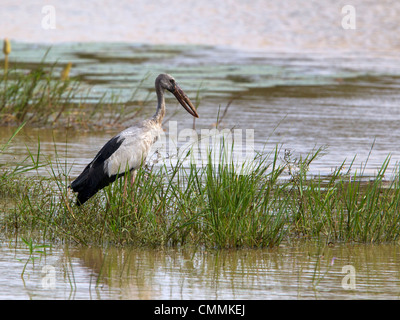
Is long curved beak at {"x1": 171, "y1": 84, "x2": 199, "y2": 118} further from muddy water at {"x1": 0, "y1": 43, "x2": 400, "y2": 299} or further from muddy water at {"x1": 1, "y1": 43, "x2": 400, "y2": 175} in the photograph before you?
muddy water at {"x1": 1, "y1": 43, "x2": 400, "y2": 175}

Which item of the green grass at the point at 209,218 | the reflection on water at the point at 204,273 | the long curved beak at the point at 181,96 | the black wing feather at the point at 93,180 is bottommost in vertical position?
the reflection on water at the point at 204,273

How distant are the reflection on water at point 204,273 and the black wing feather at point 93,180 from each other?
59cm

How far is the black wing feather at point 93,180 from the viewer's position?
21.2 feet

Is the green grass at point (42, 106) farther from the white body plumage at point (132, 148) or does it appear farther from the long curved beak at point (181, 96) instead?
the white body plumage at point (132, 148)

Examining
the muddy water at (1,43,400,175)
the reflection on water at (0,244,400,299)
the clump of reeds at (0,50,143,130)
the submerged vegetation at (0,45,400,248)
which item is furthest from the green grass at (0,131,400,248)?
the clump of reeds at (0,50,143,130)

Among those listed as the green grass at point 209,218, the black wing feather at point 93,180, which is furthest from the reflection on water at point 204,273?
the black wing feather at point 93,180

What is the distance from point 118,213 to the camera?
6148mm

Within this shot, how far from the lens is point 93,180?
661 cm

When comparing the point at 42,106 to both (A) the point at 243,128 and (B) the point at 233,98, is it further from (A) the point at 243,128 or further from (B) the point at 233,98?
(B) the point at 233,98

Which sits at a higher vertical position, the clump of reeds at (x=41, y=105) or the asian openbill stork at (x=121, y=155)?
the clump of reeds at (x=41, y=105)

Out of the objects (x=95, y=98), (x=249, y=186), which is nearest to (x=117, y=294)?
(x=249, y=186)

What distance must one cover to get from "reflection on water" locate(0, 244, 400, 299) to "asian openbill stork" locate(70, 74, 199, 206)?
710mm

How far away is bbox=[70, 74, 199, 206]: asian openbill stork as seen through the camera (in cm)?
657

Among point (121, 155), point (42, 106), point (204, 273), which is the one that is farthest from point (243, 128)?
point (204, 273)
